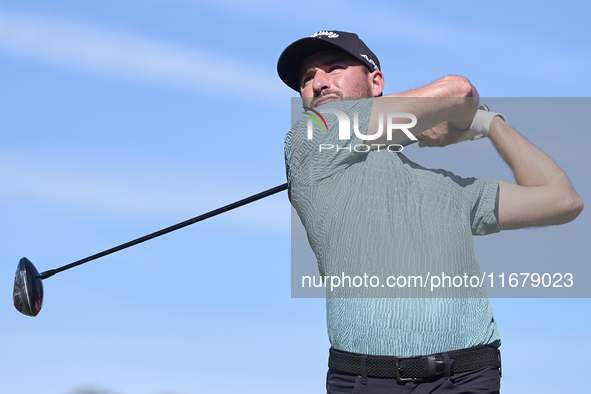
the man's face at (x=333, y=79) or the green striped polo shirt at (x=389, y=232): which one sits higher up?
the man's face at (x=333, y=79)

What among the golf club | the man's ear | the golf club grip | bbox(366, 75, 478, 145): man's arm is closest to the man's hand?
bbox(366, 75, 478, 145): man's arm

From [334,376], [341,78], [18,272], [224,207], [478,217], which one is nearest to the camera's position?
[334,376]

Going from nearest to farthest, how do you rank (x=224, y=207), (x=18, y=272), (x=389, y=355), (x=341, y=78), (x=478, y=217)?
(x=389, y=355) < (x=478, y=217) < (x=341, y=78) < (x=224, y=207) < (x=18, y=272)

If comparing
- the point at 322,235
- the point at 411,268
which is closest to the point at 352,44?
the point at 322,235

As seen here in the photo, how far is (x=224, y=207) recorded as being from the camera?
247 inches

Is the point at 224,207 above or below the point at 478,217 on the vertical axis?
above

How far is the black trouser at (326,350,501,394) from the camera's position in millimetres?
3428

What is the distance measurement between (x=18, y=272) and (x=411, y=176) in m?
5.31

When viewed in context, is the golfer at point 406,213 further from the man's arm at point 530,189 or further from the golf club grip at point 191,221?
the golf club grip at point 191,221

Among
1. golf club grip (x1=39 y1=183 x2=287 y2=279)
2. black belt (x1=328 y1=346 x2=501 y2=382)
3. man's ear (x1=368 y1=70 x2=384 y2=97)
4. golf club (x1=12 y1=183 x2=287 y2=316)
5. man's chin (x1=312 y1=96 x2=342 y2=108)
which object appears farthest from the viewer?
golf club (x1=12 y1=183 x2=287 y2=316)

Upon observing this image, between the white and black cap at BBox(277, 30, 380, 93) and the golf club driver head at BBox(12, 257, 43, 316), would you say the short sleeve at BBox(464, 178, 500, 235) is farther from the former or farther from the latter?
the golf club driver head at BBox(12, 257, 43, 316)

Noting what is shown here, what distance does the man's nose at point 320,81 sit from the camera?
4.43m

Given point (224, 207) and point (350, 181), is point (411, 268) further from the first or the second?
point (224, 207)

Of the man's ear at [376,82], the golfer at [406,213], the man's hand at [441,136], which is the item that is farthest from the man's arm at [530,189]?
the man's ear at [376,82]
